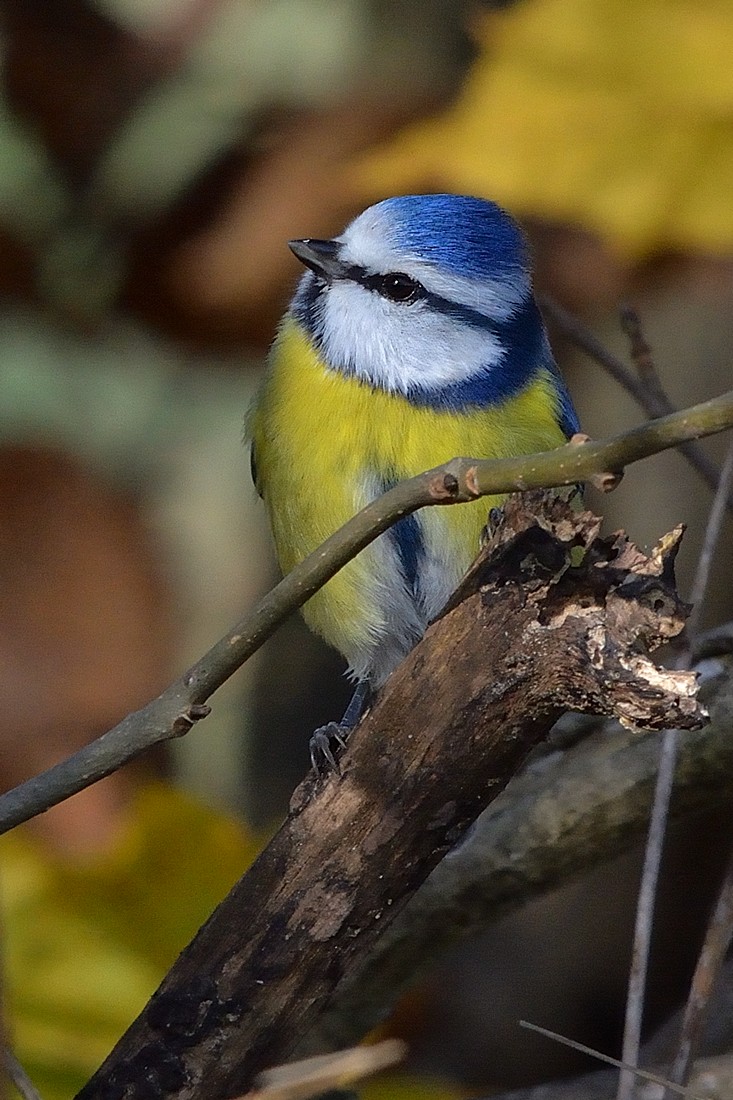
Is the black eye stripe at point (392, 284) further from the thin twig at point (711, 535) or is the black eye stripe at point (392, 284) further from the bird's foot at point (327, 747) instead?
the bird's foot at point (327, 747)

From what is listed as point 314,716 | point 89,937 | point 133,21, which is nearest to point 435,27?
point 133,21

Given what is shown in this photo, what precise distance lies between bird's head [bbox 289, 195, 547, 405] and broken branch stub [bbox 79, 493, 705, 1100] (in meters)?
0.63

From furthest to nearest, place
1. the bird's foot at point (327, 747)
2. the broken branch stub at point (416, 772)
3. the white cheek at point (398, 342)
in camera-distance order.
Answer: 1. the white cheek at point (398, 342)
2. the bird's foot at point (327, 747)
3. the broken branch stub at point (416, 772)

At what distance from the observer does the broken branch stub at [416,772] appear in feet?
3.72

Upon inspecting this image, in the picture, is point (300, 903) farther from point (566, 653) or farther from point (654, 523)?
point (654, 523)

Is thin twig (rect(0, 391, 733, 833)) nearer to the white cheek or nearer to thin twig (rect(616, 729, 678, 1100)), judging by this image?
thin twig (rect(616, 729, 678, 1100))

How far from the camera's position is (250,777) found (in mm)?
3109

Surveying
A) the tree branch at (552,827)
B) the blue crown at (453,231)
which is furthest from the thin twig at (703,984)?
the blue crown at (453,231)

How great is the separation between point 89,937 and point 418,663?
3.27 feet

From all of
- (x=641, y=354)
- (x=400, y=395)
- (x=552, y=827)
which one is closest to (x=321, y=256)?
(x=400, y=395)

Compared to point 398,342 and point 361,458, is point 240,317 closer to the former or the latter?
point 398,342

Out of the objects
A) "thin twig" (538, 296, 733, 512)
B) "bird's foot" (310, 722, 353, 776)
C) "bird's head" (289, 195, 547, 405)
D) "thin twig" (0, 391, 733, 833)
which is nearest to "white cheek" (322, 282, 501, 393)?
"bird's head" (289, 195, 547, 405)

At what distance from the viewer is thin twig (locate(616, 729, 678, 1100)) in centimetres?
151

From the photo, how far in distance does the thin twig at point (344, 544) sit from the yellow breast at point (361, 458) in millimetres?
551
